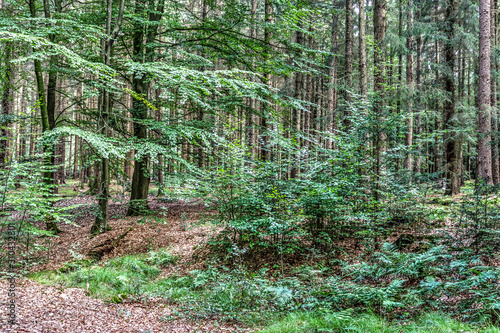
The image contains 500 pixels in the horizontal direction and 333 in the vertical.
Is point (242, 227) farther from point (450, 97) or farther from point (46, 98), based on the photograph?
point (450, 97)

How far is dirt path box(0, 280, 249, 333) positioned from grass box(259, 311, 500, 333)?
3.28ft

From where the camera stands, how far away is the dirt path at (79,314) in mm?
3947

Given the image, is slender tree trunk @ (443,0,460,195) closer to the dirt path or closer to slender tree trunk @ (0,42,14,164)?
the dirt path

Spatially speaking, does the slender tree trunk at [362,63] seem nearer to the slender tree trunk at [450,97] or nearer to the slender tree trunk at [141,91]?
the slender tree trunk at [450,97]

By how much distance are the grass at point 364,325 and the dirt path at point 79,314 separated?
3.28 feet

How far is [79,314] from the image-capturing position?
4.52m

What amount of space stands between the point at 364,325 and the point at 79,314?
14.1ft

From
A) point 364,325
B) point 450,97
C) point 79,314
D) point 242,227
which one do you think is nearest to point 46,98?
point 79,314

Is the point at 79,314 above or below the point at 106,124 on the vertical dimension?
below

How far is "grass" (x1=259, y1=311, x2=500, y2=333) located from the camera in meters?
3.45

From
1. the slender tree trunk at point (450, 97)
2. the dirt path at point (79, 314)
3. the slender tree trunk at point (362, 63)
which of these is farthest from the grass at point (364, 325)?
the slender tree trunk at point (450, 97)

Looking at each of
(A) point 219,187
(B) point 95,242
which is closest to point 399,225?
(A) point 219,187

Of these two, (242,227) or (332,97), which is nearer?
(242,227)

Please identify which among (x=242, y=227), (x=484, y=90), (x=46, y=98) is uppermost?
Answer: (x=484, y=90)
